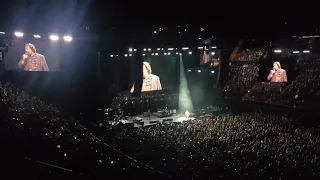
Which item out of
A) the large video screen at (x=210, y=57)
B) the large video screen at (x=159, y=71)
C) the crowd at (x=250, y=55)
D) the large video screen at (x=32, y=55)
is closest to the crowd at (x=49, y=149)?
the large video screen at (x=32, y=55)

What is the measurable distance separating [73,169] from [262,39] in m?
13.5

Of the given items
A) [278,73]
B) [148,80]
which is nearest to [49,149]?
[148,80]

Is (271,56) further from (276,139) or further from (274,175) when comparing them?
(274,175)

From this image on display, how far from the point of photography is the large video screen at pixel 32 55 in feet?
38.0

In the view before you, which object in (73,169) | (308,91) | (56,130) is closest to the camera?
(73,169)

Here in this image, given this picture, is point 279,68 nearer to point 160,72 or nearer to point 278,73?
point 278,73

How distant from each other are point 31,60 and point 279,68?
10.9m

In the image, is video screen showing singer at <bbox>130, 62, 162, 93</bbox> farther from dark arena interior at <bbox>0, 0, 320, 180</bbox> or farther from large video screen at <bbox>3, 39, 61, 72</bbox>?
large video screen at <bbox>3, 39, 61, 72</bbox>

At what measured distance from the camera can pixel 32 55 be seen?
39.2ft

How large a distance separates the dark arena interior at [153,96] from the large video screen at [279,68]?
0.05 metres

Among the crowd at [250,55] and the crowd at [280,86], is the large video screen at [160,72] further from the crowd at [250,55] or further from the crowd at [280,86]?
the crowd at [250,55]

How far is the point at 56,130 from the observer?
25.5 feet

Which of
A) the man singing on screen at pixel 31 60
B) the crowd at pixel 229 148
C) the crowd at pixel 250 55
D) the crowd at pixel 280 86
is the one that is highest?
the crowd at pixel 250 55

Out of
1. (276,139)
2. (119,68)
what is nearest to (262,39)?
(119,68)
